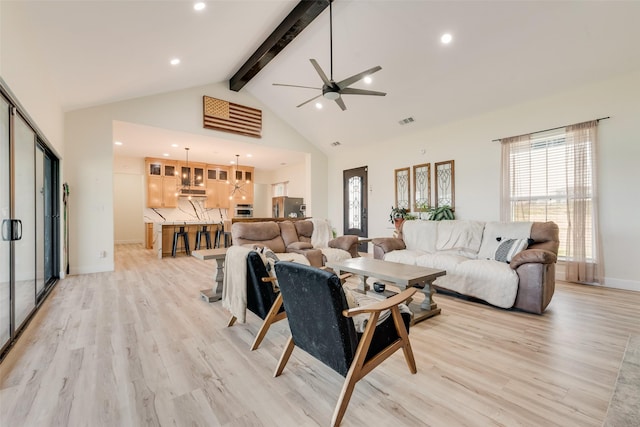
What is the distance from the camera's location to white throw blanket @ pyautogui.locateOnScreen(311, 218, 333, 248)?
16.8 ft

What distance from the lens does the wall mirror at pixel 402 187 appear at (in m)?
6.37

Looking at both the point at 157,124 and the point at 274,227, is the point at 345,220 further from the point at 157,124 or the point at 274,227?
the point at 157,124

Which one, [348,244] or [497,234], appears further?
[348,244]

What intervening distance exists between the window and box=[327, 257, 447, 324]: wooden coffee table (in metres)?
2.80

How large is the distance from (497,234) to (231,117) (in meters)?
5.82

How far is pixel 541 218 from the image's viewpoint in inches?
180

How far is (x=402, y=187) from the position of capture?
6.47 m

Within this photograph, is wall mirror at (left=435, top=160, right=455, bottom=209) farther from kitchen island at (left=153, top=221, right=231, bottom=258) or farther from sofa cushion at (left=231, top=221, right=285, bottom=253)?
kitchen island at (left=153, top=221, right=231, bottom=258)

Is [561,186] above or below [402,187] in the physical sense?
below

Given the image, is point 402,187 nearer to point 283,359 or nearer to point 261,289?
point 261,289

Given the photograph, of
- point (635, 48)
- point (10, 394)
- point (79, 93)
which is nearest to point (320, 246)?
point (10, 394)

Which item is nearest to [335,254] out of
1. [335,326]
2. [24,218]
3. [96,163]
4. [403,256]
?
[403,256]

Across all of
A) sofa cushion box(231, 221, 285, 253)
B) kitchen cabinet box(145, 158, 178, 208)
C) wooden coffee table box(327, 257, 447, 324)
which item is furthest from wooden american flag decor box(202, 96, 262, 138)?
wooden coffee table box(327, 257, 447, 324)

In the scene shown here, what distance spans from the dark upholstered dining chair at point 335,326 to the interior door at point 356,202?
226 inches
